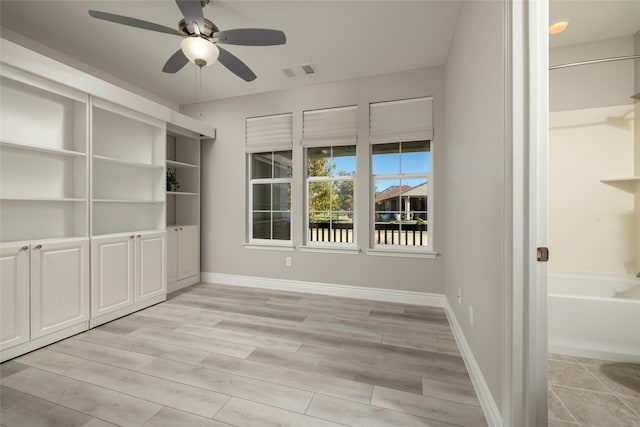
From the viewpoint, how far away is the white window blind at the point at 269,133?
3.68m

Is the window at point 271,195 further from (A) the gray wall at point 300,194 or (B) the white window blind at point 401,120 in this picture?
(B) the white window blind at point 401,120

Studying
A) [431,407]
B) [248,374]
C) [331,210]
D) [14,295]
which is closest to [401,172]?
[331,210]

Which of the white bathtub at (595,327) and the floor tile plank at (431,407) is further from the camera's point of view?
the white bathtub at (595,327)

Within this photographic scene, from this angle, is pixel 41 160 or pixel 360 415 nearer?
pixel 360 415

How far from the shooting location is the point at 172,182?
3.83 meters

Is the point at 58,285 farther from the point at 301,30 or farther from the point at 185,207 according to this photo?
the point at 301,30

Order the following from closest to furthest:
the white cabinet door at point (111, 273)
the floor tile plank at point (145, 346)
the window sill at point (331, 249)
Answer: the floor tile plank at point (145, 346) < the white cabinet door at point (111, 273) < the window sill at point (331, 249)

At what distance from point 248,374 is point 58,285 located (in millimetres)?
1875

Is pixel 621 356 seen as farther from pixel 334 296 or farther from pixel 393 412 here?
pixel 334 296

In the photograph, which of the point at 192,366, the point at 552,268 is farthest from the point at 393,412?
the point at 552,268

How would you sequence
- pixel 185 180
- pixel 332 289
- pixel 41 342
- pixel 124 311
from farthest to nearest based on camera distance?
pixel 185 180
pixel 332 289
pixel 124 311
pixel 41 342

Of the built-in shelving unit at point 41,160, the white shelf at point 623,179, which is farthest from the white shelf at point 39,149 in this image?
the white shelf at point 623,179

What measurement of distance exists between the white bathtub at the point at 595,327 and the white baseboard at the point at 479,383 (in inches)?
27.0

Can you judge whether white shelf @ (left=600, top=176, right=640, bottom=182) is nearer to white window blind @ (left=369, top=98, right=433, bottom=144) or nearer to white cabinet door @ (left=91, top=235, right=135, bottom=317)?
white window blind @ (left=369, top=98, right=433, bottom=144)
